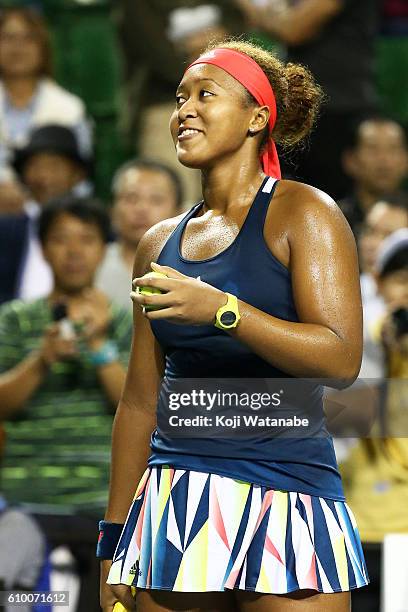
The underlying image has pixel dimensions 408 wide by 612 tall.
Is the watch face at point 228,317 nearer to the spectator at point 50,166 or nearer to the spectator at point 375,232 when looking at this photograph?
the spectator at point 375,232

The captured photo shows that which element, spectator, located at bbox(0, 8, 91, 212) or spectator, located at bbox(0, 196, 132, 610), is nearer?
spectator, located at bbox(0, 196, 132, 610)

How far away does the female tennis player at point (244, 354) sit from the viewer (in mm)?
1826

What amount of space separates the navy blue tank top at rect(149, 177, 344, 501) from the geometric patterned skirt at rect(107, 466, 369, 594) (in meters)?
0.02

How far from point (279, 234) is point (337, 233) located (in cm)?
10

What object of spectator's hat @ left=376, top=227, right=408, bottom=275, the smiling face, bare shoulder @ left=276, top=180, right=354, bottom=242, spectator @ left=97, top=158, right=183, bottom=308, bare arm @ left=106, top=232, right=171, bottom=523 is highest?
spectator @ left=97, top=158, right=183, bottom=308

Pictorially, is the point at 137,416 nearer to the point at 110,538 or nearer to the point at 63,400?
the point at 110,538

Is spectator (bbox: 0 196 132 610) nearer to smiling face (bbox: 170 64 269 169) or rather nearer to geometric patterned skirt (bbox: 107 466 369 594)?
geometric patterned skirt (bbox: 107 466 369 594)

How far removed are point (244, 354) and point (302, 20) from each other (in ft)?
12.1

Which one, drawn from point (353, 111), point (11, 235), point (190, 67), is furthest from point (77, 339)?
point (353, 111)

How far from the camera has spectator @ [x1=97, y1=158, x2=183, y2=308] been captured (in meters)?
4.55

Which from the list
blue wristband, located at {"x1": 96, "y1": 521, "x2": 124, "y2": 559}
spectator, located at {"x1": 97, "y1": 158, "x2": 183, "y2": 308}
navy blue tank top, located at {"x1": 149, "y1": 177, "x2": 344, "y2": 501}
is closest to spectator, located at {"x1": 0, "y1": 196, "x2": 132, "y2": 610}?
spectator, located at {"x1": 97, "y1": 158, "x2": 183, "y2": 308}

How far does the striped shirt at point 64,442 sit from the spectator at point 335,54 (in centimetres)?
180

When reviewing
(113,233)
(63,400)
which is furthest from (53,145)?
(63,400)

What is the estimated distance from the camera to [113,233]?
476 centimetres
